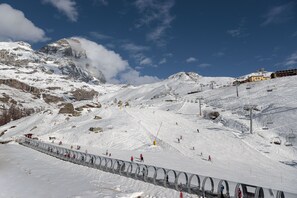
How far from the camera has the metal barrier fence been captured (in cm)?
1789

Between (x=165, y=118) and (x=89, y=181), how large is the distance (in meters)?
62.7

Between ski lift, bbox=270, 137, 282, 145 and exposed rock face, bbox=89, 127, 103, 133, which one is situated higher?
exposed rock face, bbox=89, 127, 103, 133

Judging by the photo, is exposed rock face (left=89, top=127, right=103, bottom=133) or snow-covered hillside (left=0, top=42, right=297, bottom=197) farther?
exposed rock face (left=89, top=127, right=103, bottom=133)

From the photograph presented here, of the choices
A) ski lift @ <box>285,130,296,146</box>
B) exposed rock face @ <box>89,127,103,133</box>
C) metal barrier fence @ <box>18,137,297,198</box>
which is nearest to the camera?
metal barrier fence @ <box>18,137,297,198</box>

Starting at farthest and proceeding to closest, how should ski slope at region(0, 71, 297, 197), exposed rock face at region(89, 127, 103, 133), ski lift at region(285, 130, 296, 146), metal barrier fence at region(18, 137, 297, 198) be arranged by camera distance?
exposed rock face at region(89, 127, 103, 133) < ski lift at region(285, 130, 296, 146) < ski slope at region(0, 71, 297, 197) < metal barrier fence at region(18, 137, 297, 198)

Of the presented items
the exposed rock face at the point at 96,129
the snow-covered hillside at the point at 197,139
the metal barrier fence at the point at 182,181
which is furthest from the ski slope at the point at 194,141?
the exposed rock face at the point at 96,129

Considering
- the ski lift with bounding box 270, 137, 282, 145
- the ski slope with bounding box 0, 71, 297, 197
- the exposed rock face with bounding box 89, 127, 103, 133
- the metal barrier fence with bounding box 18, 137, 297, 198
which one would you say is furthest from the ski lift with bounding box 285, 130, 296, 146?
the metal barrier fence with bounding box 18, 137, 297, 198

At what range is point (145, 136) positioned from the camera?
68688 mm

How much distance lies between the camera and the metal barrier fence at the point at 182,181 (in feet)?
58.7

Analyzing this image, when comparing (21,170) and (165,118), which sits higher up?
(165,118)

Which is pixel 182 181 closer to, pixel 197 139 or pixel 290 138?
pixel 197 139

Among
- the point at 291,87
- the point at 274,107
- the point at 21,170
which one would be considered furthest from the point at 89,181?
the point at 291,87

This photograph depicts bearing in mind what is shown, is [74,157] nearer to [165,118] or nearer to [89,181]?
[89,181]

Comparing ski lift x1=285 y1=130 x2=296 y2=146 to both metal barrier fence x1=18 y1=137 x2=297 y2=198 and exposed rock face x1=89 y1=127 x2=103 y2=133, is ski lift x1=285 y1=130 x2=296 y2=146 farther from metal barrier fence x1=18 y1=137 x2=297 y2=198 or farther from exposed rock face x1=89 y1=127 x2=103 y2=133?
metal barrier fence x1=18 y1=137 x2=297 y2=198
